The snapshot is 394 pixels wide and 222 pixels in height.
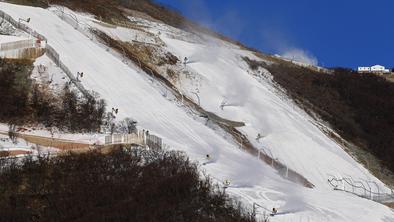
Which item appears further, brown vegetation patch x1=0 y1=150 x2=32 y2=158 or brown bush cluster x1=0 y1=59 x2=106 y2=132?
brown bush cluster x1=0 y1=59 x2=106 y2=132

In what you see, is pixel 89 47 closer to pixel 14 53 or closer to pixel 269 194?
pixel 14 53

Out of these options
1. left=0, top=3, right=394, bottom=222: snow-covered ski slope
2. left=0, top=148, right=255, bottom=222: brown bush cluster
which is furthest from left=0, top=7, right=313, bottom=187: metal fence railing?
left=0, top=148, right=255, bottom=222: brown bush cluster

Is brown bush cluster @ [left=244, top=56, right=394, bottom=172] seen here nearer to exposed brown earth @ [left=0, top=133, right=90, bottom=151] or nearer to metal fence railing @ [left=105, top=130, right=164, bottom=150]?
metal fence railing @ [left=105, top=130, right=164, bottom=150]

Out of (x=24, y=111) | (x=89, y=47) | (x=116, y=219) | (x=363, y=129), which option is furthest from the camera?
(x=363, y=129)

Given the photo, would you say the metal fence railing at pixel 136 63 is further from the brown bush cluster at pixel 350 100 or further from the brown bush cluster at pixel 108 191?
the brown bush cluster at pixel 350 100

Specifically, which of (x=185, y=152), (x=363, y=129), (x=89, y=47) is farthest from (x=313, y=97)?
(x=185, y=152)

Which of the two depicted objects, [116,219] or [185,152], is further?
[185,152]

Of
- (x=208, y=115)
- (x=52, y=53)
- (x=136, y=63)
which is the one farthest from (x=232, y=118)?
(x=52, y=53)

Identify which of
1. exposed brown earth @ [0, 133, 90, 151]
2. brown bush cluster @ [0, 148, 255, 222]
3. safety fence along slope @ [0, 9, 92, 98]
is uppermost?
safety fence along slope @ [0, 9, 92, 98]
